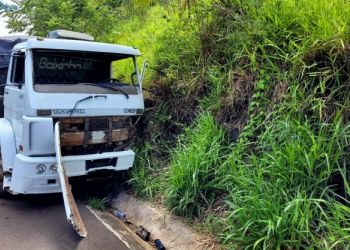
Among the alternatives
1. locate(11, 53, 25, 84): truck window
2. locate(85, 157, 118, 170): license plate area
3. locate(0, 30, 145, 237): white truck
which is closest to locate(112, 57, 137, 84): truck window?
locate(0, 30, 145, 237): white truck

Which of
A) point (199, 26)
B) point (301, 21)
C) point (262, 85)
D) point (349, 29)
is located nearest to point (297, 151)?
point (262, 85)

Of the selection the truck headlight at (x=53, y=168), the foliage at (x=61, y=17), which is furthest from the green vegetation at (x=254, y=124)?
the foliage at (x=61, y=17)

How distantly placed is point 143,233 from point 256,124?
1.84 meters

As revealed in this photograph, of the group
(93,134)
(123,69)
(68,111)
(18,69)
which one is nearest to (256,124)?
(93,134)

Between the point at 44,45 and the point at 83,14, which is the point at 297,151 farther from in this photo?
the point at 83,14

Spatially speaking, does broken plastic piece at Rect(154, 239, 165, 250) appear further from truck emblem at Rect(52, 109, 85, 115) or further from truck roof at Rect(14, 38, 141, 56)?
truck roof at Rect(14, 38, 141, 56)

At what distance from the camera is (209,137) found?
470 cm

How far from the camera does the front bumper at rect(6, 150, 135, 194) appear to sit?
4.63m

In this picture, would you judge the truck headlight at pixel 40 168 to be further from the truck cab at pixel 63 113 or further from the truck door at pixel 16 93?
the truck door at pixel 16 93

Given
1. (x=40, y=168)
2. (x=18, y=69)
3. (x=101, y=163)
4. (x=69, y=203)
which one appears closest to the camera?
(x=69, y=203)

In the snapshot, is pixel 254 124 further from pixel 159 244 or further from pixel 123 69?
pixel 123 69

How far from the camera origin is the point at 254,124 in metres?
4.32

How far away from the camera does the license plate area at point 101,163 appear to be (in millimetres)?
4988

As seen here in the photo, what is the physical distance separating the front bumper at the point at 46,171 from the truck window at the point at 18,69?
3.77 feet
